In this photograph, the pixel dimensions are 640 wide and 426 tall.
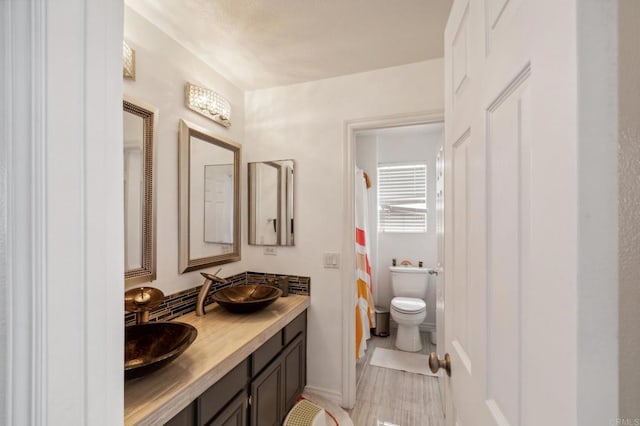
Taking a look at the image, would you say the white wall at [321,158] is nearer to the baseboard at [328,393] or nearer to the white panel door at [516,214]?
the baseboard at [328,393]

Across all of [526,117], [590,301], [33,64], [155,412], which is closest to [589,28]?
[526,117]

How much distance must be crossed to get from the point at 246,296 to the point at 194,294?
0.39 m

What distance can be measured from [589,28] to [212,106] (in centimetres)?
193

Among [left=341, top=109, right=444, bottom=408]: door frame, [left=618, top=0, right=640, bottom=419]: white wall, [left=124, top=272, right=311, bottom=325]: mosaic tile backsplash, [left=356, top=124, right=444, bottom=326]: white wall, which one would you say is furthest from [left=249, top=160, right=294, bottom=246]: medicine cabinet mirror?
[left=618, top=0, right=640, bottom=419]: white wall

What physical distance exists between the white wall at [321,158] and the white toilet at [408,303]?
1.04 metres

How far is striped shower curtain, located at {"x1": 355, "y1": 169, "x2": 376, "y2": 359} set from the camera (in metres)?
2.65

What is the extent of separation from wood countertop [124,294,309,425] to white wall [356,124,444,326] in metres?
1.88

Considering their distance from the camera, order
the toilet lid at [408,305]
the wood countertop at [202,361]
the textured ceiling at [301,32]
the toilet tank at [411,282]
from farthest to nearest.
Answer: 1. the toilet tank at [411,282]
2. the toilet lid at [408,305]
3. the textured ceiling at [301,32]
4. the wood countertop at [202,361]

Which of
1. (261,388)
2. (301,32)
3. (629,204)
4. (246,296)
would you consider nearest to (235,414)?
(261,388)

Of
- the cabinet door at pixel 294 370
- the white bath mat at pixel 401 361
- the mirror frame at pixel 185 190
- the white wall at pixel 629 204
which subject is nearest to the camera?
the white wall at pixel 629 204

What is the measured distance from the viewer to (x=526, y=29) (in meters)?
0.45

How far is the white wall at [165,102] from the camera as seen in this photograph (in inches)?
57.4

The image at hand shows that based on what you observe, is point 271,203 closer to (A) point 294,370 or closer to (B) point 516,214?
(A) point 294,370

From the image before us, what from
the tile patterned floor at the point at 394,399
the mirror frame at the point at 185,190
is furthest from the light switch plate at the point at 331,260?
the tile patterned floor at the point at 394,399
